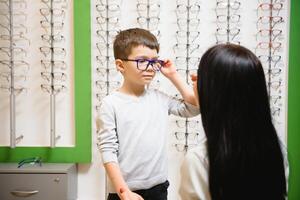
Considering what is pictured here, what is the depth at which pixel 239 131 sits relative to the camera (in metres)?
0.79

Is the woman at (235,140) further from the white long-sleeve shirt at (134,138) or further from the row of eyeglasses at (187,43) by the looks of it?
the row of eyeglasses at (187,43)

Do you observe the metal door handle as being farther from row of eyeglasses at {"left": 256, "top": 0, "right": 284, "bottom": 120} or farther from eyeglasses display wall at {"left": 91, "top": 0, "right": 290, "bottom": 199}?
row of eyeglasses at {"left": 256, "top": 0, "right": 284, "bottom": 120}

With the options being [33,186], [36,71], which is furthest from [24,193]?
[36,71]

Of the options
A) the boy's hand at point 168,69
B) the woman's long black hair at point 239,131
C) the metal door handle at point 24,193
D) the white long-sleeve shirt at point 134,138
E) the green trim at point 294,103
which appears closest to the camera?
the woman's long black hair at point 239,131

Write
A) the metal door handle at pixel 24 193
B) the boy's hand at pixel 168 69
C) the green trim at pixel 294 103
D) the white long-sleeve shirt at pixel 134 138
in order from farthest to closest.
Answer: the green trim at pixel 294 103 → the metal door handle at pixel 24 193 → the boy's hand at pixel 168 69 → the white long-sleeve shirt at pixel 134 138

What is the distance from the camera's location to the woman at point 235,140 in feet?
2.55

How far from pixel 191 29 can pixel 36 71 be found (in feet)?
3.35

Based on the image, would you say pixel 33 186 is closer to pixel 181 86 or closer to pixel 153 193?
pixel 153 193

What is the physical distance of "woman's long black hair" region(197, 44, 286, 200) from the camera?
30.5 inches

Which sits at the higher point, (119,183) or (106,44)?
(106,44)

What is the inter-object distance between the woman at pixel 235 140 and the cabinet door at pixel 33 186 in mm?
1275

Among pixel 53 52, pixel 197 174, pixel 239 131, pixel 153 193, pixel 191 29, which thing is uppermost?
pixel 191 29

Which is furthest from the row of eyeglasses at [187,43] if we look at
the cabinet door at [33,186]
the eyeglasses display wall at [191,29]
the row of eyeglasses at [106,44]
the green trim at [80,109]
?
the cabinet door at [33,186]

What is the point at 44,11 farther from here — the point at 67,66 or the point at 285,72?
the point at 285,72
